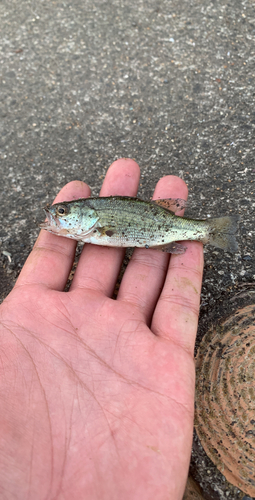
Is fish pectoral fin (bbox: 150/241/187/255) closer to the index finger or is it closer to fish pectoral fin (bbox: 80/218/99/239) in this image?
fish pectoral fin (bbox: 80/218/99/239)

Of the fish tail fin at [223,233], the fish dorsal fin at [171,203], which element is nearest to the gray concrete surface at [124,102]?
the fish tail fin at [223,233]

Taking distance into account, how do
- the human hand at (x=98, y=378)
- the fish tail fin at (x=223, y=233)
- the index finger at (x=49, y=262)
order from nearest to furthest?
the human hand at (x=98, y=378) < the index finger at (x=49, y=262) < the fish tail fin at (x=223, y=233)

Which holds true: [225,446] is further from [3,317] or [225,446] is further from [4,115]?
[4,115]

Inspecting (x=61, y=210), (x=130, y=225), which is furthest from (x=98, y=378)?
(x=61, y=210)

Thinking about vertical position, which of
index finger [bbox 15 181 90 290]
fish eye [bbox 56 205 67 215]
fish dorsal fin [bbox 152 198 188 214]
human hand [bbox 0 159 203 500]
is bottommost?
human hand [bbox 0 159 203 500]

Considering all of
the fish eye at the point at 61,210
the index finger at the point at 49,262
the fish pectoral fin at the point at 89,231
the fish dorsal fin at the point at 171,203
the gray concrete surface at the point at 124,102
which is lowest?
the index finger at the point at 49,262

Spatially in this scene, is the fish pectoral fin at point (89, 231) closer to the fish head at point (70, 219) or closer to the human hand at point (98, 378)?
the fish head at point (70, 219)

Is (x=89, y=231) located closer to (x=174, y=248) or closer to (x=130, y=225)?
(x=130, y=225)

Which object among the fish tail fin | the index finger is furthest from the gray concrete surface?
the index finger

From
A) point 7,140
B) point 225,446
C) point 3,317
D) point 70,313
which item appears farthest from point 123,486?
point 7,140
